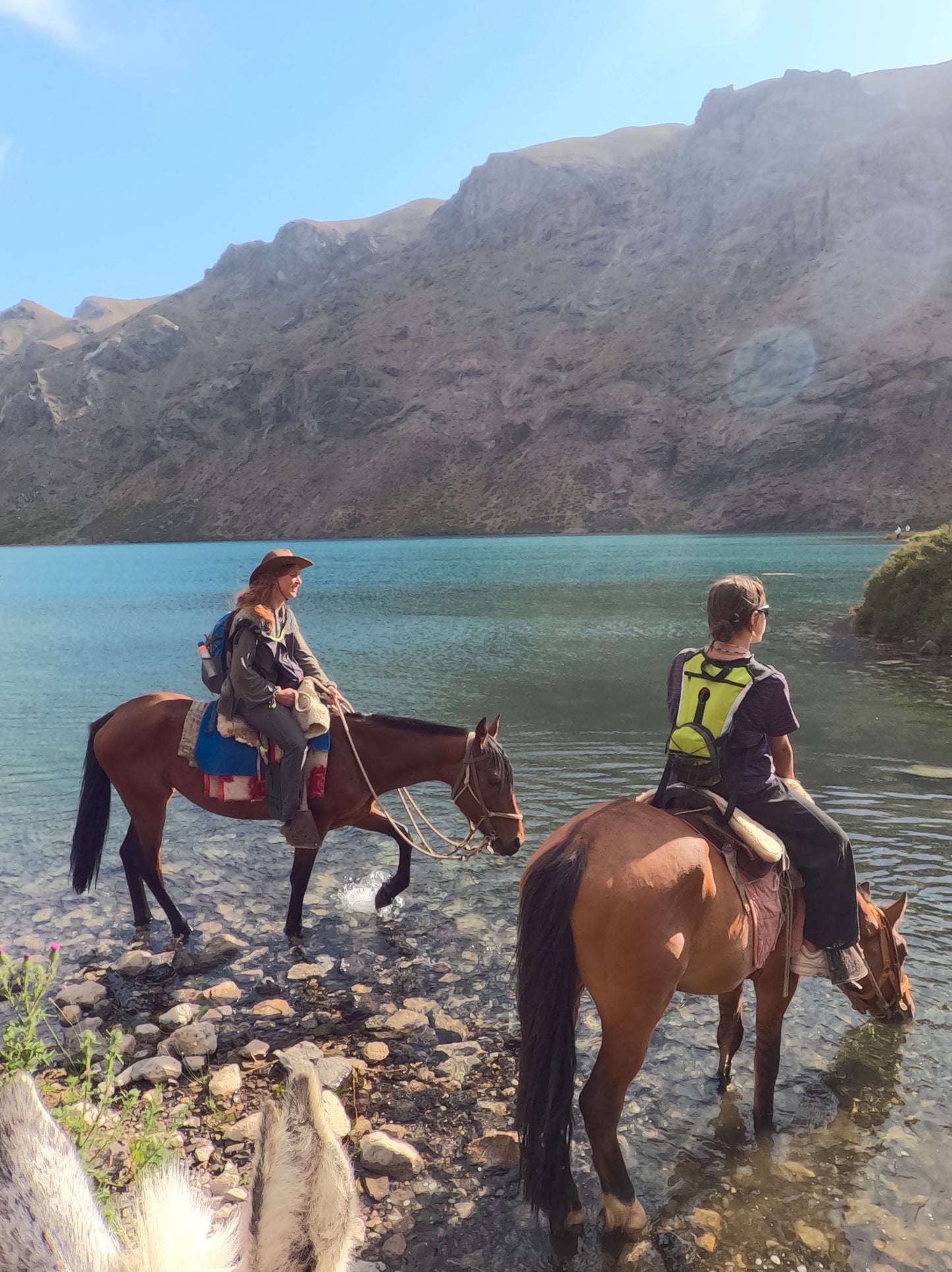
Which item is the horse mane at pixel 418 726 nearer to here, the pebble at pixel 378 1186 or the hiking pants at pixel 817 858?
the hiking pants at pixel 817 858

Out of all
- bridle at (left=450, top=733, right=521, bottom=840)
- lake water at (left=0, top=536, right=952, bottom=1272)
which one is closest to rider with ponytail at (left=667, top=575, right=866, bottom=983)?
lake water at (left=0, top=536, right=952, bottom=1272)

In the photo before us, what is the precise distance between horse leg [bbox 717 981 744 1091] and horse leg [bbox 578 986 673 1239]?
4.72 ft

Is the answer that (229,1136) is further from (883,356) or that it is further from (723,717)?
(883,356)

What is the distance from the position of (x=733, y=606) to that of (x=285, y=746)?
4.12 m

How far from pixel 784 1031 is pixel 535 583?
48270mm

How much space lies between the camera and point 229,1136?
4453mm

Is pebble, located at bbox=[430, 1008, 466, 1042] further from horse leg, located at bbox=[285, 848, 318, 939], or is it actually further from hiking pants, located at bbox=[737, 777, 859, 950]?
hiking pants, located at bbox=[737, 777, 859, 950]

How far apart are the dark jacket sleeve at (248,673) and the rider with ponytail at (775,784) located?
3539 millimetres

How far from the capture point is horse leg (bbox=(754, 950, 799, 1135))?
470 cm

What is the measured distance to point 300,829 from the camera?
696 centimetres

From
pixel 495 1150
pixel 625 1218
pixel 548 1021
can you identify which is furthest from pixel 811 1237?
pixel 548 1021

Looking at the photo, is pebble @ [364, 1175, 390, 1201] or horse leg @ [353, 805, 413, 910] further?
horse leg @ [353, 805, 413, 910]

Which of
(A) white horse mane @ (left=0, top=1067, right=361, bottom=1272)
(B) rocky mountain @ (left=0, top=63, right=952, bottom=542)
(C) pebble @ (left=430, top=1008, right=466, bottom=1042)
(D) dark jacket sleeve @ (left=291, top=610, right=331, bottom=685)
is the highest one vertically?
(B) rocky mountain @ (left=0, top=63, right=952, bottom=542)

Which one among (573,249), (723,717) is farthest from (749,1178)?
(573,249)
